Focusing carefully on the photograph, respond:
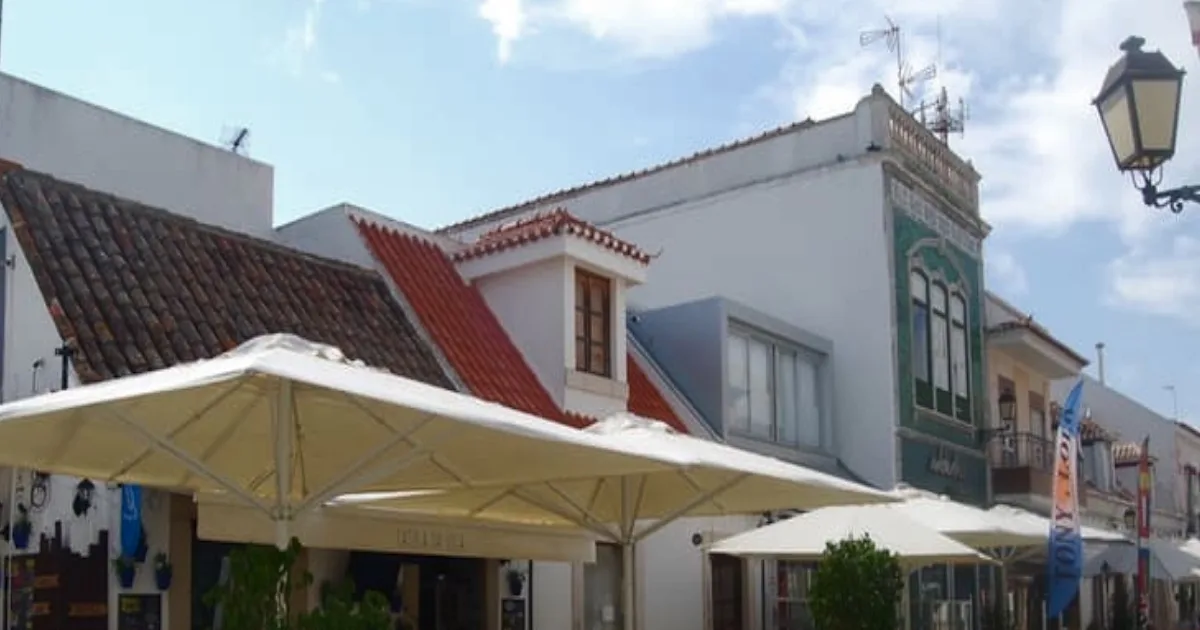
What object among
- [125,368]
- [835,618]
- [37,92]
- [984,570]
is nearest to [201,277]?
[125,368]

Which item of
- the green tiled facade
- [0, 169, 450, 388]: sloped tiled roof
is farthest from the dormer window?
the green tiled facade

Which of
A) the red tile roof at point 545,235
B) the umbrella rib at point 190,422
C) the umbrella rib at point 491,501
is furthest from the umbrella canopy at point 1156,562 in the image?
the umbrella rib at point 190,422

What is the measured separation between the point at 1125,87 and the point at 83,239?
26.5 feet

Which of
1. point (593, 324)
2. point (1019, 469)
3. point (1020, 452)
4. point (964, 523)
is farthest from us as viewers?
point (1020, 452)

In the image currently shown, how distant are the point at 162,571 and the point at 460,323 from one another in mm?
5788

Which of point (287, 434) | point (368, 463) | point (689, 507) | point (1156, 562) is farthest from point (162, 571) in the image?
point (1156, 562)

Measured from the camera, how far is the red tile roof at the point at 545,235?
1568 cm

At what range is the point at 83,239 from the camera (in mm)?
11562

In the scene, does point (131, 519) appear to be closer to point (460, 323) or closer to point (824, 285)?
point (460, 323)

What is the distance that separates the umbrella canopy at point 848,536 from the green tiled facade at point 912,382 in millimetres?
8144

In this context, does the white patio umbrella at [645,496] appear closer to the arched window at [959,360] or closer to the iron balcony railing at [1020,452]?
the arched window at [959,360]

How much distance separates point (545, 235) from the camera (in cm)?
1571

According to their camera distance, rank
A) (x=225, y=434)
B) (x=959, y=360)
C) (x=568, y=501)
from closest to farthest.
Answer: (x=225, y=434), (x=568, y=501), (x=959, y=360)

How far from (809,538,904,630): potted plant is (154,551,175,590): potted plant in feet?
17.1
